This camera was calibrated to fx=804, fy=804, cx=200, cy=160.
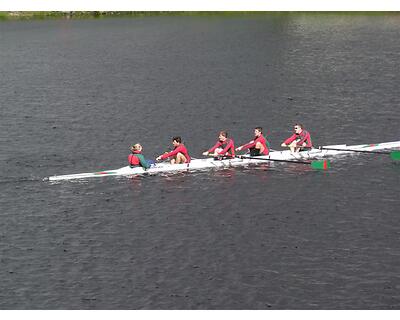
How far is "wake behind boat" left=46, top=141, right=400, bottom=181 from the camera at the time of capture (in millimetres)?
62031

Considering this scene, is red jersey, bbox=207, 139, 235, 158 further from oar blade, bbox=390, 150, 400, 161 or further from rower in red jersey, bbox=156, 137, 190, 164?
oar blade, bbox=390, 150, 400, 161

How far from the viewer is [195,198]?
189ft

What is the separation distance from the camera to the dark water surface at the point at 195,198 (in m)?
43.4

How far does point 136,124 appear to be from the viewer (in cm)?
8312

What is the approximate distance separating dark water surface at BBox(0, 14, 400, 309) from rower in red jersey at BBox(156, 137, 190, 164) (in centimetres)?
208

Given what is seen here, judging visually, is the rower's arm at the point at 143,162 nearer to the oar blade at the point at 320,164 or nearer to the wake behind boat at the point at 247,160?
the wake behind boat at the point at 247,160

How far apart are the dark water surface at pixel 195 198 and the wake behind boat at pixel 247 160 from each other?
2.72 ft

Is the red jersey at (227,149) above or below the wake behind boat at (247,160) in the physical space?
above

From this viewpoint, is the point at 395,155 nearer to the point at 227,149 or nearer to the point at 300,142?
the point at 300,142

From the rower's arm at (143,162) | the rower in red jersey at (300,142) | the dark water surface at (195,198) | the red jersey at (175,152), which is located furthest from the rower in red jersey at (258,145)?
the rower's arm at (143,162)

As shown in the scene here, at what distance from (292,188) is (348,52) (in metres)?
78.3

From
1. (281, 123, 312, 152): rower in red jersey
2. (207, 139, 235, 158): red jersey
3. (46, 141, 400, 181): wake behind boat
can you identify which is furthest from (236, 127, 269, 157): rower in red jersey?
(281, 123, 312, 152): rower in red jersey

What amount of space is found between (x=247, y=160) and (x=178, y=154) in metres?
5.97
